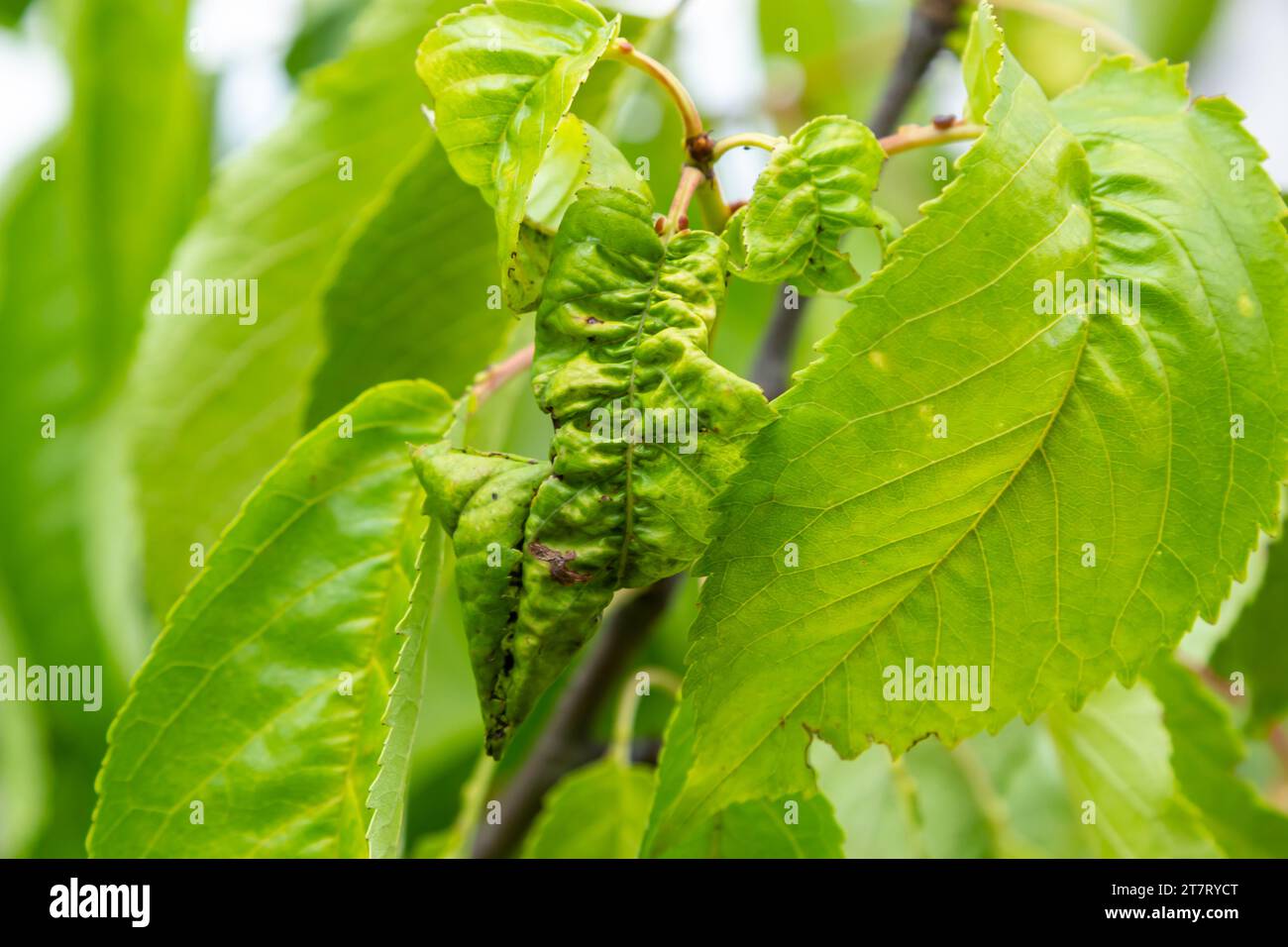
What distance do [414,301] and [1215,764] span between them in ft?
2.40

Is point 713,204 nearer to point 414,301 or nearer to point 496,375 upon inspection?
point 496,375

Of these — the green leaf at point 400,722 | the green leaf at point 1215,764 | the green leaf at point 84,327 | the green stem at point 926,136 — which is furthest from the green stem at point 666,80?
the green leaf at point 84,327

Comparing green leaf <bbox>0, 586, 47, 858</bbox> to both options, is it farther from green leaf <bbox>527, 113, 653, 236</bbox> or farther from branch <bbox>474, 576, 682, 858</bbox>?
green leaf <bbox>527, 113, 653, 236</bbox>

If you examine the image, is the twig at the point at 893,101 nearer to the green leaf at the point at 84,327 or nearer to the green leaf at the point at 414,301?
the green leaf at the point at 414,301

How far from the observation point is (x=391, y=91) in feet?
3.34

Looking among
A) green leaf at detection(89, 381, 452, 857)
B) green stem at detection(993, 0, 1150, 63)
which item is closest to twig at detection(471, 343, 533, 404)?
green leaf at detection(89, 381, 452, 857)

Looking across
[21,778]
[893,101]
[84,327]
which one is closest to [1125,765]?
[893,101]

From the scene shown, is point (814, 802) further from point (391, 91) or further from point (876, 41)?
point (876, 41)

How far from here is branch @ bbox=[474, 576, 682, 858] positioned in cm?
96

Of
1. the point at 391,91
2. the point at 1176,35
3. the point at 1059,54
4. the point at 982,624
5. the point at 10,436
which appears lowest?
the point at 982,624

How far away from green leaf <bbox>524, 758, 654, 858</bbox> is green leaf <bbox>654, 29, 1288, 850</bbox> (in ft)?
1.23
